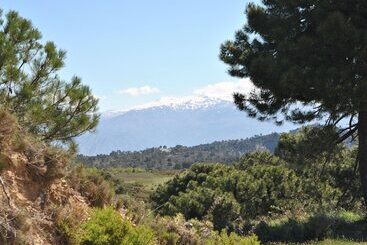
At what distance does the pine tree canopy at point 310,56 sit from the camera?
13539 mm

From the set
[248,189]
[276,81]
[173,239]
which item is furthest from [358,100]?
[248,189]

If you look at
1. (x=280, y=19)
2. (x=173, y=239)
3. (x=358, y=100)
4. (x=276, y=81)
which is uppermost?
(x=280, y=19)

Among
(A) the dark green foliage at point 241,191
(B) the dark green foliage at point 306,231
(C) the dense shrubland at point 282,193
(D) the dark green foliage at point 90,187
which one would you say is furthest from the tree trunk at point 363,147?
(D) the dark green foliage at point 90,187

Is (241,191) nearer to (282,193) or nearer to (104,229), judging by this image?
(282,193)

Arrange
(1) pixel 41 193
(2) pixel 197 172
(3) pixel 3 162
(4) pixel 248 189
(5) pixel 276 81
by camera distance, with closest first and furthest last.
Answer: (3) pixel 3 162 → (1) pixel 41 193 → (5) pixel 276 81 → (4) pixel 248 189 → (2) pixel 197 172

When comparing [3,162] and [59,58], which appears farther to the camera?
[59,58]

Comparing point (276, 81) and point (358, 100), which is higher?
point (276, 81)

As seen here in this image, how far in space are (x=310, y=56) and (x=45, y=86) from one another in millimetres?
7506

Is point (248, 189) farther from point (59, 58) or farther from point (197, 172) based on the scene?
point (59, 58)

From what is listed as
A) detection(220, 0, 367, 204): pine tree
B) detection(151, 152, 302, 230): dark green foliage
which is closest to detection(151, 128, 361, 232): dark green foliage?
detection(151, 152, 302, 230): dark green foliage

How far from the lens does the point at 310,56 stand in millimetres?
14344

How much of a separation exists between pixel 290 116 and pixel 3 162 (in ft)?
41.6

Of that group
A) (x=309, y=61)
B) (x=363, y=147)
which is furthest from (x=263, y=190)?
(x=309, y=61)

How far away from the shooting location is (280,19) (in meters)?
15.9
